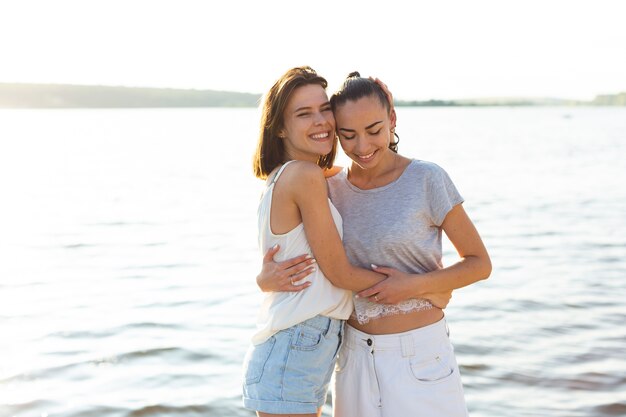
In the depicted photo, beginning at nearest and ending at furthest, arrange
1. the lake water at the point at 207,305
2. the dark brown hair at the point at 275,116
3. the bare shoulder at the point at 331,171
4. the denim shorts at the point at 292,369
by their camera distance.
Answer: the denim shorts at the point at 292,369 < the dark brown hair at the point at 275,116 < the bare shoulder at the point at 331,171 < the lake water at the point at 207,305

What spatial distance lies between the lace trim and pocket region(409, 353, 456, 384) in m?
0.20

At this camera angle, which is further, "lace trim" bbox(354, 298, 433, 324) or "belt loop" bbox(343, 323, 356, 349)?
"belt loop" bbox(343, 323, 356, 349)

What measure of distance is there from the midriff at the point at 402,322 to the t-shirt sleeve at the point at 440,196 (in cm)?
39

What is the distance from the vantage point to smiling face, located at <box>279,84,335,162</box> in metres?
3.19

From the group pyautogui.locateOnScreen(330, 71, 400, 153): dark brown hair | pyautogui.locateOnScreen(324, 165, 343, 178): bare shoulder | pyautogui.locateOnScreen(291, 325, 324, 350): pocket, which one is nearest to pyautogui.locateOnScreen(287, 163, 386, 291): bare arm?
pyautogui.locateOnScreen(291, 325, 324, 350): pocket

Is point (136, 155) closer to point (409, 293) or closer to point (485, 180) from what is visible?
point (485, 180)

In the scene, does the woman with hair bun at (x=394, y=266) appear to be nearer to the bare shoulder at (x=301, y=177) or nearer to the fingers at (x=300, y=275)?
the fingers at (x=300, y=275)

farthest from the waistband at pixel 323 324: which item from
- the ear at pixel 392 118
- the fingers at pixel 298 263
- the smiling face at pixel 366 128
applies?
the ear at pixel 392 118

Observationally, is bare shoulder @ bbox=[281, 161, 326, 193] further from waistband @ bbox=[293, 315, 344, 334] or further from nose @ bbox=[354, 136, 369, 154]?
waistband @ bbox=[293, 315, 344, 334]

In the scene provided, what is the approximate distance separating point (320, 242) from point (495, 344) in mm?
4574

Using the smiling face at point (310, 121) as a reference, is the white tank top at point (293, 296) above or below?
below

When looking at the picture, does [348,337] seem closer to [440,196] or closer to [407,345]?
[407,345]

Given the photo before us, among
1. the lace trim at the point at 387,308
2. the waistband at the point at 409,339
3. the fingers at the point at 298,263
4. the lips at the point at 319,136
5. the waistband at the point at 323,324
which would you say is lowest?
the waistband at the point at 409,339

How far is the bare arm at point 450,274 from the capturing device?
304cm
